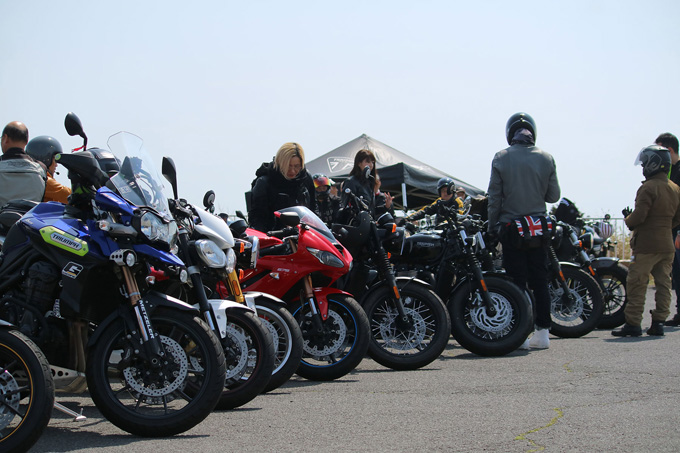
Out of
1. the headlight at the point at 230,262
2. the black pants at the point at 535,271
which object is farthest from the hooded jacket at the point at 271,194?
the headlight at the point at 230,262

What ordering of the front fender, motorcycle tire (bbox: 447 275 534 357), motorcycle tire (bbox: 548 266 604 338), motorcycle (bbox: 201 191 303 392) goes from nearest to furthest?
1. the front fender
2. motorcycle (bbox: 201 191 303 392)
3. motorcycle tire (bbox: 447 275 534 357)
4. motorcycle tire (bbox: 548 266 604 338)

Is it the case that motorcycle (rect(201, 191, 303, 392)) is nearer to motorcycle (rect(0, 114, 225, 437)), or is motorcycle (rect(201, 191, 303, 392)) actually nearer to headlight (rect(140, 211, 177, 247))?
headlight (rect(140, 211, 177, 247))

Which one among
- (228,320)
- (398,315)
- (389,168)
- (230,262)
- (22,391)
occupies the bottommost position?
(22,391)

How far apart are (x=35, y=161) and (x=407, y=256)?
3.44 metres

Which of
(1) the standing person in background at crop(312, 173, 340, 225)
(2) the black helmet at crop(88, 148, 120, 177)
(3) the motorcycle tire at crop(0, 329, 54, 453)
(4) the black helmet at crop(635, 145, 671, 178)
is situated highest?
(4) the black helmet at crop(635, 145, 671, 178)

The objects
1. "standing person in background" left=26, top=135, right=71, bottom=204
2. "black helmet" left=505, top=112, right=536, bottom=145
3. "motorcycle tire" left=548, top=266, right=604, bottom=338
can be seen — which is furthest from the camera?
"motorcycle tire" left=548, top=266, right=604, bottom=338

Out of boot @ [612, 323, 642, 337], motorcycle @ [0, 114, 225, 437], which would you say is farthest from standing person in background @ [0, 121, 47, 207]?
boot @ [612, 323, 642, 337]

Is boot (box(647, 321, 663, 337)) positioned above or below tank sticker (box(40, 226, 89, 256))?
below

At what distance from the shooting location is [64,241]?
4113 mm

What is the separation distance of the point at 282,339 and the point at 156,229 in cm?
156

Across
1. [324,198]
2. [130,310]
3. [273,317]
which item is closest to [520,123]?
[324,198]

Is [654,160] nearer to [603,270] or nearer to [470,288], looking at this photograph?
[603,270]

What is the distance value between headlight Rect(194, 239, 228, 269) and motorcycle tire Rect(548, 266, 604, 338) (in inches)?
189

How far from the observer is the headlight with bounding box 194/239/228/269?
4.60 m
